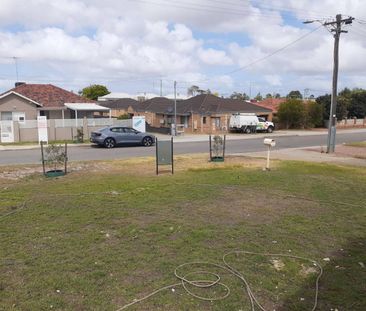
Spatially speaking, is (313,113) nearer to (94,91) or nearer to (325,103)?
(325,103)

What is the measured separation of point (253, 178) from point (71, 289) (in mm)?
9426

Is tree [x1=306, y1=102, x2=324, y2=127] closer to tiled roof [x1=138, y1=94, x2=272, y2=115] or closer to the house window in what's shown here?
tiled roof [x1=138, y1=94, x2=272, y2=115]

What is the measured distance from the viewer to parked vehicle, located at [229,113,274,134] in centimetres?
4581

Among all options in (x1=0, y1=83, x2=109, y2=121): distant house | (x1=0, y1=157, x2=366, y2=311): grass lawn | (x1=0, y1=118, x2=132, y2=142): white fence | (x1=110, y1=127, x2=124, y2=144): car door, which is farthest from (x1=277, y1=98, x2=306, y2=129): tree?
(x1=0, y1=157, x2=366, y2=311): grass lawn

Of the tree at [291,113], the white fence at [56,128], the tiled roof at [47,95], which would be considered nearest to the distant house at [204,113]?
the tree at [291,113]

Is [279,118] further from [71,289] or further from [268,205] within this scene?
[71,289]

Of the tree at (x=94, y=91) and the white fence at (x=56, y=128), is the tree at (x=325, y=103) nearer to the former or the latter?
the white fence at (x=56, y=128)

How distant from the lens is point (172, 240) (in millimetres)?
7164

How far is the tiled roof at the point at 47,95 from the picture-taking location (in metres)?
36.9

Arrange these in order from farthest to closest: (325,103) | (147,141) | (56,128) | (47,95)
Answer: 1. (325,103)
2. (47,95)
3. (56,128)
4. (147,141)

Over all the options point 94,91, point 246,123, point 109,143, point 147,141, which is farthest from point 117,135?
point 94,91

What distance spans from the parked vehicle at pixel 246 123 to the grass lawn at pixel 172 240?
Answer: 32880mm

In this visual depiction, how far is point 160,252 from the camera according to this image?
6.58 metres

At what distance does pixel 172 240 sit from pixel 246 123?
3966cm
